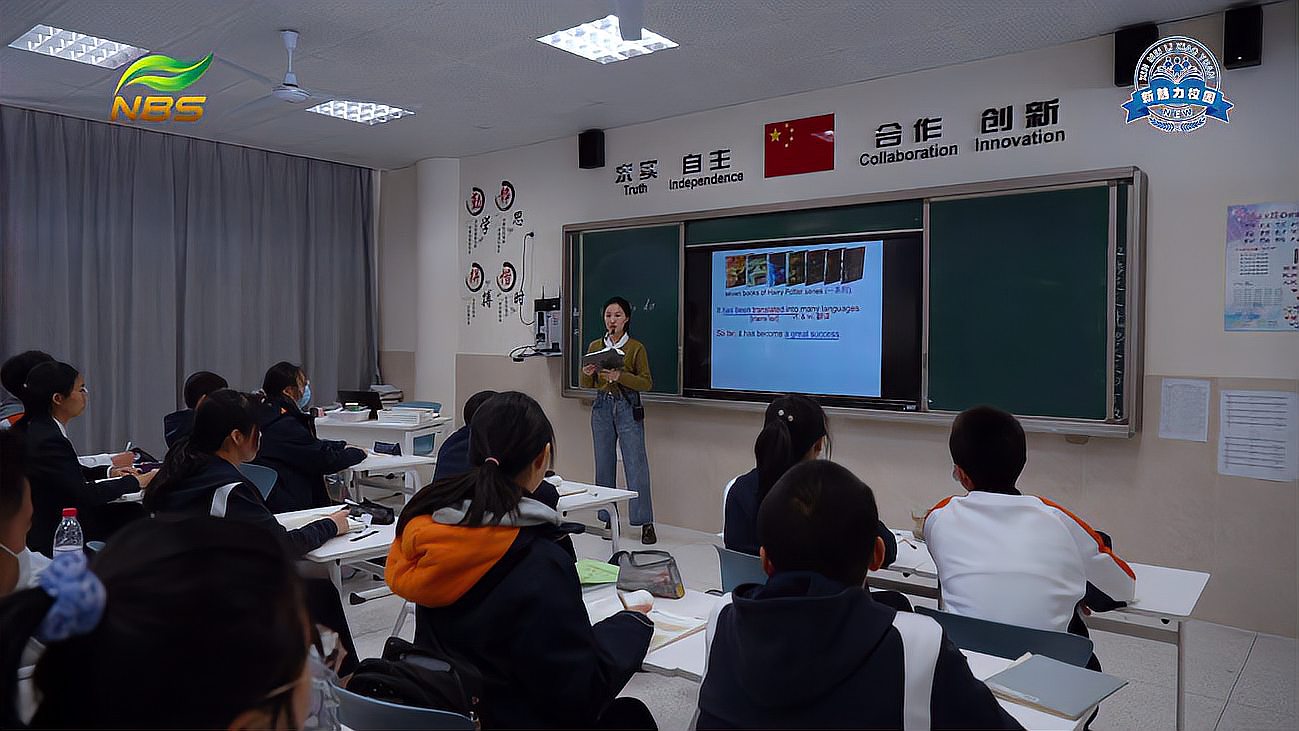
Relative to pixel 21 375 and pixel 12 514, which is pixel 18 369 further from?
pixel 12 514

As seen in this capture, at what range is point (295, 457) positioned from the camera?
13.3ft

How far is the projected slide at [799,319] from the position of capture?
5.05m

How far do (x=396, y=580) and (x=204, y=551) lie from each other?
95 cm

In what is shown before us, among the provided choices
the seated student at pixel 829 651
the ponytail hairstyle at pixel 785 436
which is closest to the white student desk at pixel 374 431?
the ponytail hairstyle at pixel 785 436

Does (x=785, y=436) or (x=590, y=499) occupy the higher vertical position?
(x=785, y=436)

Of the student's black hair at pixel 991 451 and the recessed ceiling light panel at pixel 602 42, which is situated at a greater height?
the recessed ceiling light panel at pixel 602 42

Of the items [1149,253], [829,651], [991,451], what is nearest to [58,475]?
[829,651]

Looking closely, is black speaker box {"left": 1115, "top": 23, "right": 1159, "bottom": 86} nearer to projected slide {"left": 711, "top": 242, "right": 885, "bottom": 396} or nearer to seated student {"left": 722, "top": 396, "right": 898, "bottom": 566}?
projected slide {"left": 711, "top": 242, "right": 885, "bottom": 396}

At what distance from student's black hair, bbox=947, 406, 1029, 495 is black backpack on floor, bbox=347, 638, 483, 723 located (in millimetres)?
1450

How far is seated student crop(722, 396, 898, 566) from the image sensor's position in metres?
2.76

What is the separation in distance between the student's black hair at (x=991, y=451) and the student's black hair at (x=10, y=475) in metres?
2.22

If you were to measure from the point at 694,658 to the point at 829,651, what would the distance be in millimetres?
725

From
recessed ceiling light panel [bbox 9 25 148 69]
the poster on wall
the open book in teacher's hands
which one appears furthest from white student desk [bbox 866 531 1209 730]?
recessed ceiling light panel [bbox 9 25 148 69]

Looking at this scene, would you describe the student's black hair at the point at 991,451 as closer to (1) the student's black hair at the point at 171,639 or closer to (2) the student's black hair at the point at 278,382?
(1) the student's black hair at the point at 171,639
